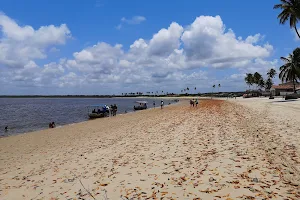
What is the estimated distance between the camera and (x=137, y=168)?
918 cm

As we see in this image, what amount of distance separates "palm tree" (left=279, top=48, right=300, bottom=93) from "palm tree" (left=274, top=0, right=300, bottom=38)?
63.4 feet

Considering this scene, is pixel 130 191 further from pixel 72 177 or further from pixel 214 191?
pixel 72 177

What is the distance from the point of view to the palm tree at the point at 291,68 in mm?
64756

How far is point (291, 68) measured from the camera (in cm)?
6506

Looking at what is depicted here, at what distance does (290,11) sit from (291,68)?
23.0 meters

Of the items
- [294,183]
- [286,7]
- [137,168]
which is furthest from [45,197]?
[286,7]

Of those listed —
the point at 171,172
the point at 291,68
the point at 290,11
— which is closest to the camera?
the point at 171,172

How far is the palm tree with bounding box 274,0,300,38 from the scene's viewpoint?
148 feet

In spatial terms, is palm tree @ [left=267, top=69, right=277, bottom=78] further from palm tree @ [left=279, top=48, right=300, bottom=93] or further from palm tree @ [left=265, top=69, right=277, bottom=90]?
palm tree @ [left=279, top=48, right=300, bottom=93]

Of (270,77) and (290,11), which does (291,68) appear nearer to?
(290,11)

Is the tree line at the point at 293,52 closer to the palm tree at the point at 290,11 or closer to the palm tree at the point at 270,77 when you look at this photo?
the palm tree at the point at 290,11

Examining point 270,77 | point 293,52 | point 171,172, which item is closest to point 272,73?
point 270,77

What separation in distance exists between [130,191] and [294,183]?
459 cm

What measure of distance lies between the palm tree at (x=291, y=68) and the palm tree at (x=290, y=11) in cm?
1932
